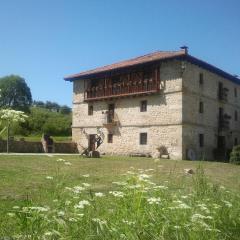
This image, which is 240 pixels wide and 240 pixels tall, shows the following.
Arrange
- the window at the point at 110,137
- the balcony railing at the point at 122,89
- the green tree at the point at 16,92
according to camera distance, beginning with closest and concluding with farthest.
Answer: the balcony railing at the point at 122,89 < the window at the point at 110,137 < the green tree at the point at 16,92

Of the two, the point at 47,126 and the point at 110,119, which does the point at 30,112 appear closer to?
the point at 47,126

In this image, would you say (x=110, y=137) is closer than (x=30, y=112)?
Yes

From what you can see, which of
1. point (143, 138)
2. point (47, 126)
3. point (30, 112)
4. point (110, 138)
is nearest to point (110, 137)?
point (110, 138)

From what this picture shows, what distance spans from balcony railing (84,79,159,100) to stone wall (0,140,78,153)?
14.4 ft

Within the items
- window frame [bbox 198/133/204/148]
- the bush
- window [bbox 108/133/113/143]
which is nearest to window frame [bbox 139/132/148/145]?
window [bbox 108/133/113/143]

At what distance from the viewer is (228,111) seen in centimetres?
3206

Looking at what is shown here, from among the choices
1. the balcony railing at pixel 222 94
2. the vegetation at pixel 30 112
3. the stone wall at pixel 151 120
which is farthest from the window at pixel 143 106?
the vegetation at pixel 30 112

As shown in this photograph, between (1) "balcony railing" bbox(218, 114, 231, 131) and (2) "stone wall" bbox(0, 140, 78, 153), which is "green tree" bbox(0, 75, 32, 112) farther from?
(1) "balcony railing" bbox(218, 114, 231, 131)

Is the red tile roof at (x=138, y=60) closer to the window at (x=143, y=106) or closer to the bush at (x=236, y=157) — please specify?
the window at (x=143, y=106)

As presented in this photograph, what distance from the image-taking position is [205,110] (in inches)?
1139

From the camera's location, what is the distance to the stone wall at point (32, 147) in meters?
29.0

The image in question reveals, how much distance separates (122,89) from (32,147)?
8497mm

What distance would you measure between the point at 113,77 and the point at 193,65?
658cm

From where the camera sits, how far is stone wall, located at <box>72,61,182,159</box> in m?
26.8
